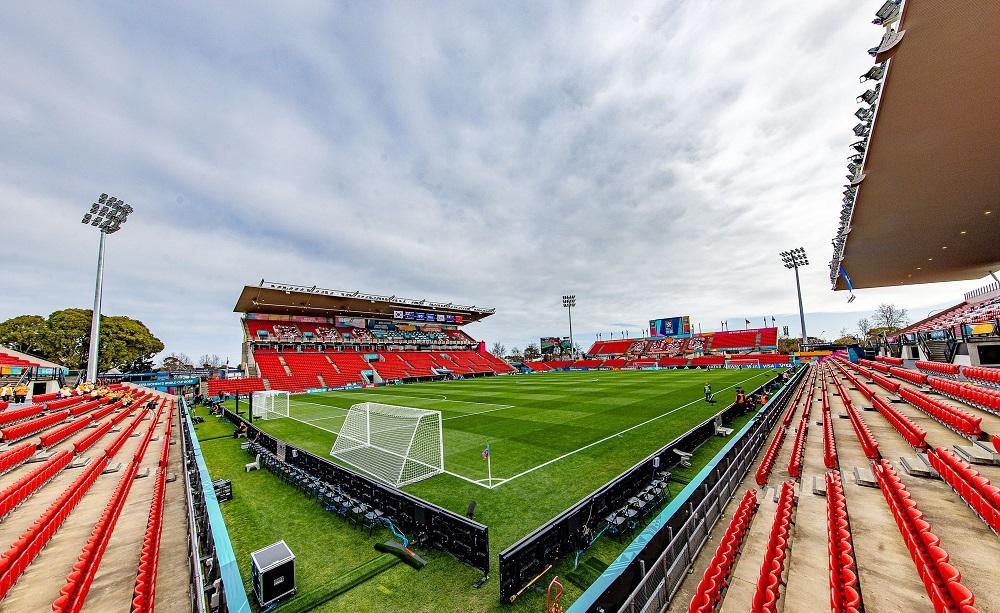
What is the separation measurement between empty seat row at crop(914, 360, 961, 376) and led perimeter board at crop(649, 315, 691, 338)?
4760 centimetres

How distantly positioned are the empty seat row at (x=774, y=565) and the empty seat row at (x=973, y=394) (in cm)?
1007

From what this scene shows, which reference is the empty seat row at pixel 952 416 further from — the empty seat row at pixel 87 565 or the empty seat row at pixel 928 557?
the empty seat row at pixel 87 565

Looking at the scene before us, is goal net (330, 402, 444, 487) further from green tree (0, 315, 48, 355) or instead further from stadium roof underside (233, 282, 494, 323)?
green tree (0, 315, 48, 355)

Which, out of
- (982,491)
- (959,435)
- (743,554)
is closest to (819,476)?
(982,491)

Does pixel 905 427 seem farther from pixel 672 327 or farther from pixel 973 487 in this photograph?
pixel 672 327

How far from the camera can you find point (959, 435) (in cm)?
1057

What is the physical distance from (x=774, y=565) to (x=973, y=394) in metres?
14.9

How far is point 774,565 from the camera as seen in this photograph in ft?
15.9

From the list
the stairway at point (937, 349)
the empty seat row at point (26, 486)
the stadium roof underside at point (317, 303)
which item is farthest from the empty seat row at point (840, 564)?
the stadium roof underside at point (317, 303)

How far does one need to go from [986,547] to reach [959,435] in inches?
311

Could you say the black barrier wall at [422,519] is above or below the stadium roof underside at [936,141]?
below

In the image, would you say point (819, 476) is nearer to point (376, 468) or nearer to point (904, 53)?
point (904, 53)

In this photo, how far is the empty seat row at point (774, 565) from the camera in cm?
412

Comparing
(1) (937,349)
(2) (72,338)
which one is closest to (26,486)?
(1) (937,349)
